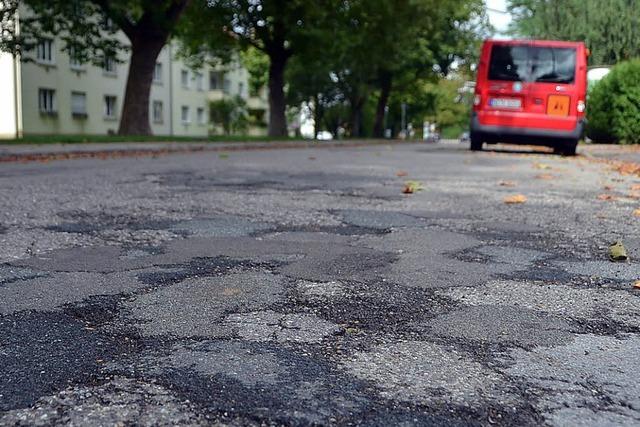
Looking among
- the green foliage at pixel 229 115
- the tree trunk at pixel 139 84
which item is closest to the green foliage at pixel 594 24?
the tree trunk at pixel 139 84

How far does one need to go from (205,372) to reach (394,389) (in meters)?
0.55

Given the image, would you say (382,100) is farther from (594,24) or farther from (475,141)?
(475,141)

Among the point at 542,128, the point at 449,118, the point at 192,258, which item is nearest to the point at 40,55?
the point at 542,128

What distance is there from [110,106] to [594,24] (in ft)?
109

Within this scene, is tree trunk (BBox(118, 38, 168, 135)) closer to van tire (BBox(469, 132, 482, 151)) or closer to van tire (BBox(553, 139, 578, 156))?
van tire (BBox(469, 132, 482, 151))

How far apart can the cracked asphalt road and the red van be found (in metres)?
11.0

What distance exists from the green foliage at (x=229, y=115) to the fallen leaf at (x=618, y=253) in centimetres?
5497

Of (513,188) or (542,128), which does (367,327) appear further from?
(542,128)

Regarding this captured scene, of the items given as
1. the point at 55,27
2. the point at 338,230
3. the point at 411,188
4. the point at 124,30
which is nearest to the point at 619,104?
the point at 124,30

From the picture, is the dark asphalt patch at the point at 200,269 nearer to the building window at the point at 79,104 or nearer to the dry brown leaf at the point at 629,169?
the dry brown leaf at the point at 629,169

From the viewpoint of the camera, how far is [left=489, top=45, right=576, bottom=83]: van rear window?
16.2 meters

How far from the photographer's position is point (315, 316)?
8.92 feet

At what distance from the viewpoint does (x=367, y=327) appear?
259cm

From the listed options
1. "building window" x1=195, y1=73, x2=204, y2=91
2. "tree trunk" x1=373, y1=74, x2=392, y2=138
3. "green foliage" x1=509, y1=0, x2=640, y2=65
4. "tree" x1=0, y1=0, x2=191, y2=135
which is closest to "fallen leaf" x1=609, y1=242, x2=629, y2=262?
"tree" x1=0, y1=0, x2=191, y2=135
